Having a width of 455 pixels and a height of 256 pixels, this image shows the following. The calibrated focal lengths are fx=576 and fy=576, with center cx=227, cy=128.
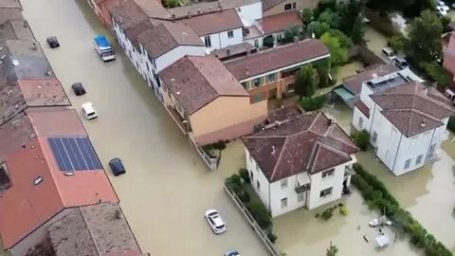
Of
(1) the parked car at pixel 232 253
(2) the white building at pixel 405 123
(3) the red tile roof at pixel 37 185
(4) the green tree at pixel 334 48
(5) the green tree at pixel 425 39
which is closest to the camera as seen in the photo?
(3) the red tile roof at pixel 37 185

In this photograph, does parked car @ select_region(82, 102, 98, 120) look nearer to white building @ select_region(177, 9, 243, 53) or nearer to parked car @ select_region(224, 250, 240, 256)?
white building @ select_region(177, 9, 243, 53)

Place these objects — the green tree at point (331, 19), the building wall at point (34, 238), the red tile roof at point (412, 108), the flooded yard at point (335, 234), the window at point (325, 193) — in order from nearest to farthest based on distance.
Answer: the building wall at point (34, 238), the flooded yard at point (335, 234), the window at point (325, 193), the red tile roof at point (412, 108), the green tree at point (331, 19)

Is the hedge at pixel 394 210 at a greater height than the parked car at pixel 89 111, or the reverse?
the parked car at pixel 89 111

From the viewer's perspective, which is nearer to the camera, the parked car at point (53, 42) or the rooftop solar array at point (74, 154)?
the rooftop solar array at point (74, 154)

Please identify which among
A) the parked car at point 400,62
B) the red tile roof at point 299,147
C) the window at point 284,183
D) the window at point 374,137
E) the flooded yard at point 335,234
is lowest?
the flooded yard at point 335,234

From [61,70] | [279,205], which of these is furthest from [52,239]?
[61,70]

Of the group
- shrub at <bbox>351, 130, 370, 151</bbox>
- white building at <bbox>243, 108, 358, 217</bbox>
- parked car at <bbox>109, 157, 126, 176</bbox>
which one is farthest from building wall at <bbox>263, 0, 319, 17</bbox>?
parked car at <bbox>109, 157, 126, 176</bbox>

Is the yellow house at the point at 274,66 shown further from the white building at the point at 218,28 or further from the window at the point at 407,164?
the window at the point at 407,164

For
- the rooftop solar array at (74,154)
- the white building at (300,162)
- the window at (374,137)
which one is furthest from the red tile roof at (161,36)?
the window at (374,137)

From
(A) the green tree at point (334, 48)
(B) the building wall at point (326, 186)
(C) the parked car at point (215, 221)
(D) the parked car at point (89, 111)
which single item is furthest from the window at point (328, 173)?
(D) the parked car at point (89, 111)

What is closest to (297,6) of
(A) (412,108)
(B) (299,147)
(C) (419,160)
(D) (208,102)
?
(D) (208,102)
